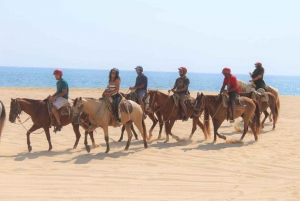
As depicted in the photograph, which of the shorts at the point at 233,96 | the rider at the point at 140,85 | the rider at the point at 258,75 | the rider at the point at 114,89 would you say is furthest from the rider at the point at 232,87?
the rider at the point at 258,75

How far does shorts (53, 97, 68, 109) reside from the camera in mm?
11984

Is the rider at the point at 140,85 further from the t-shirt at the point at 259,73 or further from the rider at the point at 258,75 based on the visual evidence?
the t-shirt at the point at 259,73

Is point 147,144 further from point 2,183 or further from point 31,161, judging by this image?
point 2,183

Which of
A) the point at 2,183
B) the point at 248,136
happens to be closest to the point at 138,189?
the point at 2,183

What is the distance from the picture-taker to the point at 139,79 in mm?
14109

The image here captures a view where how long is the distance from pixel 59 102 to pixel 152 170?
374 centimetres

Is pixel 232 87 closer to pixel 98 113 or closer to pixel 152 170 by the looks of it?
pixel 98 113

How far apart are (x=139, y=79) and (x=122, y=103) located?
2.42 metres

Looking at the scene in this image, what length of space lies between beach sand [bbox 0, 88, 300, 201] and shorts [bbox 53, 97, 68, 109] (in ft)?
4.13

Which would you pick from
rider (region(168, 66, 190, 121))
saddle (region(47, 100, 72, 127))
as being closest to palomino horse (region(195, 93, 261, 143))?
rider (region(168, 66, 190, 121))

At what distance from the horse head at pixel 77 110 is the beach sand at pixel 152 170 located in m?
0.99

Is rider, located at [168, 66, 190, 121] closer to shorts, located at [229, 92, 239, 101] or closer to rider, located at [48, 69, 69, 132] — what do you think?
shorts, located at [229, 92, 239, 101]

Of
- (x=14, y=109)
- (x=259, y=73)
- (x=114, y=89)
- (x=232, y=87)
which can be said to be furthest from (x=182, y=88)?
(x=14, y=109)

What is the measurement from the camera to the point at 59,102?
12.0 meters
